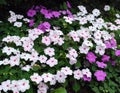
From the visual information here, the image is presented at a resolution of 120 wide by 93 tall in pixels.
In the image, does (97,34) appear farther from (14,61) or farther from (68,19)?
(14,61)

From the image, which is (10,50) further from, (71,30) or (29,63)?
(71,30)

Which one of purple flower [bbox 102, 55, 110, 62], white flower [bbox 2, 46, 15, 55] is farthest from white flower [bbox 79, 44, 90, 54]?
white flower [bbox 2, 46, 15, 55]

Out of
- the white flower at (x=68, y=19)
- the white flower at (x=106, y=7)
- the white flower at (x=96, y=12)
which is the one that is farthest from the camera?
the white flower at (x=106, y=7)

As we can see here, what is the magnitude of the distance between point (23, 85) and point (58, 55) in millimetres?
624

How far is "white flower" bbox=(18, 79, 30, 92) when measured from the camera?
376 cm

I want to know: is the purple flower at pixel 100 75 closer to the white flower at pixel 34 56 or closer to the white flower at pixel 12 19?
the white flower at pixel 34 56

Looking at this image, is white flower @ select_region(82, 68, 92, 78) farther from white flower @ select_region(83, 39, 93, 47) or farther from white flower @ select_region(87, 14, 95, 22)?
white flower @ select_region(87, 14, 95, 22)

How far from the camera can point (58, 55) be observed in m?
4.19

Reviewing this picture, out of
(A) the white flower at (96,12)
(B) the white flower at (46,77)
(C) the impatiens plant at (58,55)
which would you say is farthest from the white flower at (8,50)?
(A) the white flower at (96,12)

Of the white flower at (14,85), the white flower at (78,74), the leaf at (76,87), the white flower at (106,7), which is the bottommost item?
the leaf at (76,87)

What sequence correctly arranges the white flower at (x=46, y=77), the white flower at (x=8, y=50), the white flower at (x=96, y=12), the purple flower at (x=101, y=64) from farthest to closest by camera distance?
1. the white flower at (x=96, y=12)
2. the purple flower at (x=101, y=64)
3. the white flower at (x=8, y=50)
4. the white flower at (x=46, y=77)

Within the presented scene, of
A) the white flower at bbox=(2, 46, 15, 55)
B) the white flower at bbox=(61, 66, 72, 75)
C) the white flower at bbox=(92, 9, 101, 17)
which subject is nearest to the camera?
the white flower at bbox=(61, 66, 72, 75)

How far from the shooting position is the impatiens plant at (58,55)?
3.90 m

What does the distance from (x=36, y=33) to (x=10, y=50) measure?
1.36 ft
